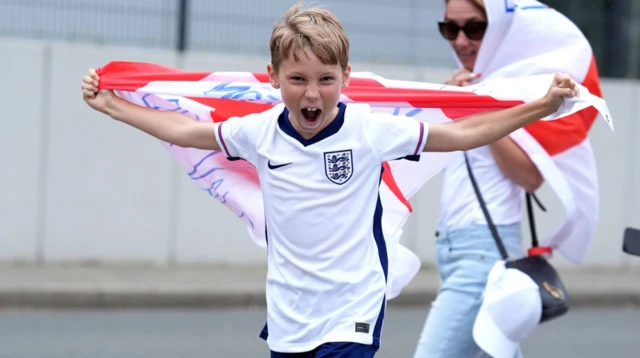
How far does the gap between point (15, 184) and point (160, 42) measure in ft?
6.86

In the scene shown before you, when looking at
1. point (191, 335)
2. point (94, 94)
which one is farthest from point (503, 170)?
point (191, 335)

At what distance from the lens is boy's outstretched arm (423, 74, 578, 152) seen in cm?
336

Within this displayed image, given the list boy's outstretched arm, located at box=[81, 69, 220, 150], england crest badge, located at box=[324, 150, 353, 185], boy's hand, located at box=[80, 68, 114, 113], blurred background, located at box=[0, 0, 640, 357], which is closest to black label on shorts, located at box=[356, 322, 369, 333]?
england crest badge, located at box=[324, 150, 353, 185]

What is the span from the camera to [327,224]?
321cm

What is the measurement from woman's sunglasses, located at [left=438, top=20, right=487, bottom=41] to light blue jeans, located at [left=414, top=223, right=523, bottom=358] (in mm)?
→ 748

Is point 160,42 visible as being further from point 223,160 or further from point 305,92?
point 305,92

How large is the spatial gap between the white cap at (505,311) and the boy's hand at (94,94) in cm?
145

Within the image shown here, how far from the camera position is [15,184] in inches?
441

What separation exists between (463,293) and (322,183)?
3.49 feet

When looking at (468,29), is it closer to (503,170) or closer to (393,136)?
(503,170)

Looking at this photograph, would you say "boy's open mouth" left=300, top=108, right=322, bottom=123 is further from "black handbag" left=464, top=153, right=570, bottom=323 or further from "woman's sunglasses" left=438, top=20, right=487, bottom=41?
"woman's sunglasses" left=438, top=20, right=487, bottom=41

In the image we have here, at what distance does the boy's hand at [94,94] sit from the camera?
12.2ft

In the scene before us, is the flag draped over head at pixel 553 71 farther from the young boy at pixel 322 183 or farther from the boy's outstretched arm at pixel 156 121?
the boy's outstretched arm at pixel 156 121

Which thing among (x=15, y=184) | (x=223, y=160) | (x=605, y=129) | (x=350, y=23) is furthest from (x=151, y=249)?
(x=223, y=160)
